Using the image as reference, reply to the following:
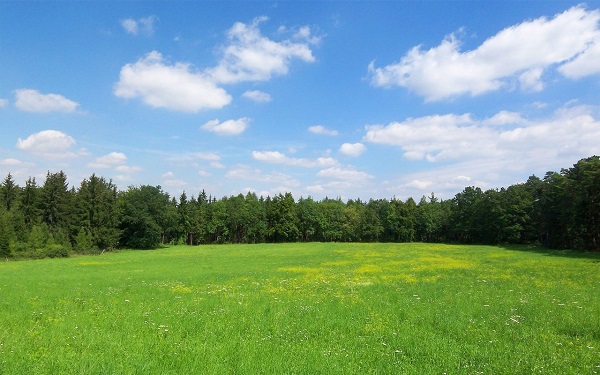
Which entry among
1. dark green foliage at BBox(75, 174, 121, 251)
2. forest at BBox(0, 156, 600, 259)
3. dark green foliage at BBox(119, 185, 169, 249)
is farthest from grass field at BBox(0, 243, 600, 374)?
dark green foliage at BBox(119, 185, 169, 249)

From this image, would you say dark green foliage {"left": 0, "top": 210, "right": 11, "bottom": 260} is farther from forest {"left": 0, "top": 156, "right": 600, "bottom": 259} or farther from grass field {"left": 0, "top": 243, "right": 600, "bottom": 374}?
grass field {"left": 0, "top": 243, "right": 600, "bottom": 374}

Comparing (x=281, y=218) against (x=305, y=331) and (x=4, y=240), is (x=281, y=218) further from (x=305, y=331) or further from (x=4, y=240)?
(x=305, y=331)

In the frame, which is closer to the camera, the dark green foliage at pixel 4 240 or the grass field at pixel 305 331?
the grass field at pixel 305 331

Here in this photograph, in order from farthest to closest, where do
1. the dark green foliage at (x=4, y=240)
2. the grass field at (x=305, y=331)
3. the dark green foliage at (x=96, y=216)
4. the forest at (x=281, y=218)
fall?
1. the dark green foliage at (x=96, y=216)
2. the forest at (x=281, y=218)
3. the dark green foliage at (x=4, y=240)
4. the grass field at (x=305, y=331)

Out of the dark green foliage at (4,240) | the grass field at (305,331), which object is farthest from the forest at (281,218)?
Answer: the grass field at (305,331)

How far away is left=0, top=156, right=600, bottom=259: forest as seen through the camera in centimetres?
6462

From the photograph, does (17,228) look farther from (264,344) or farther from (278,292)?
(264,344)

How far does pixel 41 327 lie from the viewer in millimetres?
12016

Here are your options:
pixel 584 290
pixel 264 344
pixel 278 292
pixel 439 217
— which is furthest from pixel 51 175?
pixel 439 217

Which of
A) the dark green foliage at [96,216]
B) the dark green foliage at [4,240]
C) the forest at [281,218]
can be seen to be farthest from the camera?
the dark green foliage at [96,216]

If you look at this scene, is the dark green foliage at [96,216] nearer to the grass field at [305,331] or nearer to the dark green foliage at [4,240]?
the dark green foliage at [4,240]

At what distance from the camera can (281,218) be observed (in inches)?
4700

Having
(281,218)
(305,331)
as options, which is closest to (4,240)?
(305,331)

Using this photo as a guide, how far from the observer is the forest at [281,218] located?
64625 millimetres
